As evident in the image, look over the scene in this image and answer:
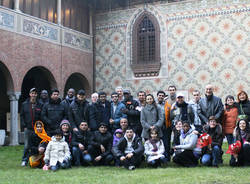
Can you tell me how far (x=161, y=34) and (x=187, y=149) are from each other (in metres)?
9.45

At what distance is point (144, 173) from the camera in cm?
610

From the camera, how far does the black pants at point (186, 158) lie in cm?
689

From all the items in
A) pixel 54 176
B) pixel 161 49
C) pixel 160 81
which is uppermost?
pixel 161 49

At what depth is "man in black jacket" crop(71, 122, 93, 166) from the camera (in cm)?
732

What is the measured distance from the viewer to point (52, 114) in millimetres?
7520

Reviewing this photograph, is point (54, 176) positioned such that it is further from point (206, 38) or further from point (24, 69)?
point (206, 38)

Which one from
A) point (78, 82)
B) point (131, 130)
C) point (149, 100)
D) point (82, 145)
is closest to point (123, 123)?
point (131, 130)

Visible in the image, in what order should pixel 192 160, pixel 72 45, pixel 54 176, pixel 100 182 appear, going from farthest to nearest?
1. pixel 72 45
2. pixel 192 160
3. pixel 54 176
4. pixel 100 182

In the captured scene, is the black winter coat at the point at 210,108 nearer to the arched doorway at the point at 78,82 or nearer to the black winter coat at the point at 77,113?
the black winter coat at the point at 77,113

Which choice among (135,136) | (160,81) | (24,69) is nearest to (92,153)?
(135,136)

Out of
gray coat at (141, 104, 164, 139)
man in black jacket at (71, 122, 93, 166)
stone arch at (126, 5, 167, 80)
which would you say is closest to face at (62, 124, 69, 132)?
man in black jacket at (71, 122, 93, 166)

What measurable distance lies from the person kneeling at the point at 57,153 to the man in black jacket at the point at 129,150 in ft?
3.16

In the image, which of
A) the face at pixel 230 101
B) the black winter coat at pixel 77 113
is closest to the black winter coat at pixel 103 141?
the black winter coat at pixel 77 113

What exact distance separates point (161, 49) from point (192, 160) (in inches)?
360
